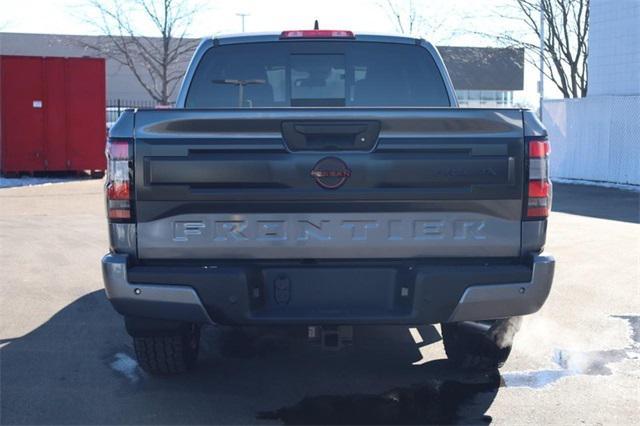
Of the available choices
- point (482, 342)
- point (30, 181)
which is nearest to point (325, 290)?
point (482, 342)

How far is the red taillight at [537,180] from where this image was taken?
4.50m

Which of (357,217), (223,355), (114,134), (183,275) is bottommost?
(223,355)

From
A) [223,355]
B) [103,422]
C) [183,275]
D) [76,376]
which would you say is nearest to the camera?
[183,275]

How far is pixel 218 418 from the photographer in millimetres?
4816

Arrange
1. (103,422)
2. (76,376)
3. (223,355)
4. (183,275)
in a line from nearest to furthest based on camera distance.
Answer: (183,275)
(103,422)
(76,376)
(223,355)

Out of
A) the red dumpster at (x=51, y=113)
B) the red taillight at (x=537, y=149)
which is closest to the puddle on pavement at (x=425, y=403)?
the red taillight at (x=537, y=149)

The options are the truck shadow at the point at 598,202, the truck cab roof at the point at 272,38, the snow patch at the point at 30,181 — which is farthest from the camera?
the snow patch at the point at 30,181

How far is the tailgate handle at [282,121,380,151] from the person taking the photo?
14.6ft

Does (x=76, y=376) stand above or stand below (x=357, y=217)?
below

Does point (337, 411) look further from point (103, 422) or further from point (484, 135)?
point (484, 135)

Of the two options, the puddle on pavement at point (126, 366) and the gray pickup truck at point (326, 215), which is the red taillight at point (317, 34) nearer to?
the gray pickup truck at point (326, 215)

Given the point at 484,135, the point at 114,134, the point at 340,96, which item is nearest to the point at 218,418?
the point at 114,134

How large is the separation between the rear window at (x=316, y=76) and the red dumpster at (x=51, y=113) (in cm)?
1665

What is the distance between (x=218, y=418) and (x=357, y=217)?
1.39 metres
